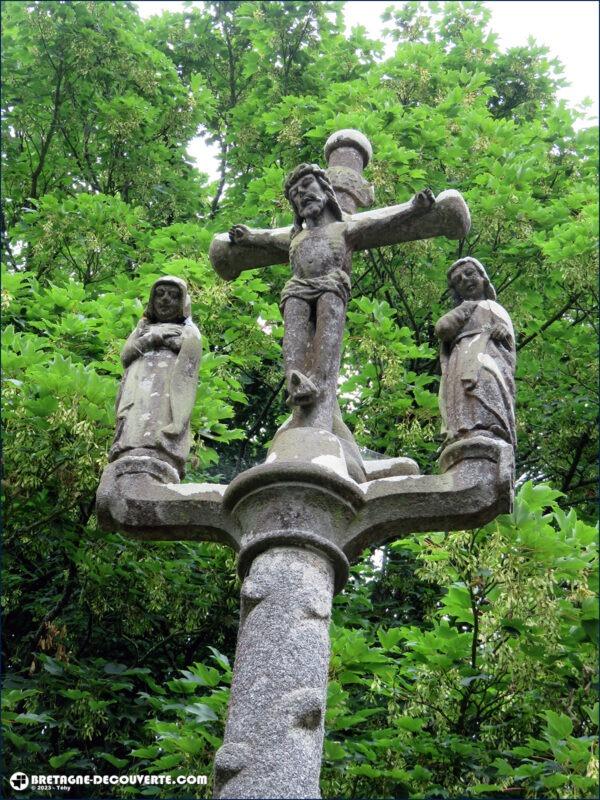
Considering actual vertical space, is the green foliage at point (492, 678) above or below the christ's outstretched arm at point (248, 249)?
below

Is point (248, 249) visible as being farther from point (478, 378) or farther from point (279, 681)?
point (279, 681)

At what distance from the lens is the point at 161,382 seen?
6.05 metres

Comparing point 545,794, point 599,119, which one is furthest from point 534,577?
point 599,119

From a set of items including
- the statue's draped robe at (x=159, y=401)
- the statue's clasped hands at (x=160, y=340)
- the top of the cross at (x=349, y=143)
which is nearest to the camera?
the statue's draped robe at (x=159, y=401)

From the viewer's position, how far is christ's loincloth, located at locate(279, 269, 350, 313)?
241 inches

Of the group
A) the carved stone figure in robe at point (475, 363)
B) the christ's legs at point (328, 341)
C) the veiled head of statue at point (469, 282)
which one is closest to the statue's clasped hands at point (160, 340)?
the christ's legs at point (328, 341)

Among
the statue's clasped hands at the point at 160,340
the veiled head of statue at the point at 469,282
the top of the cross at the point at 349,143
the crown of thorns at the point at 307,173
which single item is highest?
the top of the cross at the point at 349,143

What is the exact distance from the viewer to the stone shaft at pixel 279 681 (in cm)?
429

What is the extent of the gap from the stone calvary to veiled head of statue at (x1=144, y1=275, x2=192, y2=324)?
1 centimetres

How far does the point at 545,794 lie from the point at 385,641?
1.43 meters

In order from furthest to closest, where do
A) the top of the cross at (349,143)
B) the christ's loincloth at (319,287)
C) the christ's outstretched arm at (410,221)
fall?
the top of the cross at (349,143) < the christ's outstretched arm at (410,221) < the christ's loincloth at (319,287)

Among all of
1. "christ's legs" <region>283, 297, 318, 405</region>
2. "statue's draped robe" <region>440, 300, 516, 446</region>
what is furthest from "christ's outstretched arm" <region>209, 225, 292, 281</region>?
"statue's draped robe" <region>440, 300, 516, 446</region>

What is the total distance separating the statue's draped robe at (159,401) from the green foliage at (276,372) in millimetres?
1645

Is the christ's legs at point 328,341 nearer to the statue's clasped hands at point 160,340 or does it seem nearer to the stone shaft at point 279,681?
the statue's clasped hands at point 160,340
